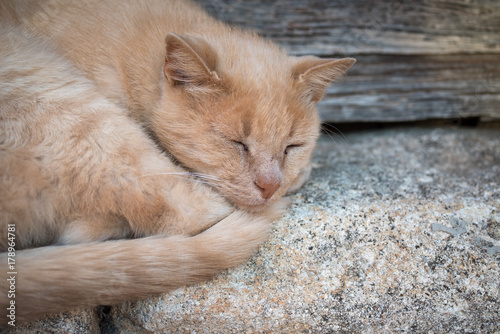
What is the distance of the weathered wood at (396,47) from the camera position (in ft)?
9.90

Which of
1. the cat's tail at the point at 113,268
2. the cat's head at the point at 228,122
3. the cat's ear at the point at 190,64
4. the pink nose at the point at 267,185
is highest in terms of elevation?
the cat's ear at the point at 190,64

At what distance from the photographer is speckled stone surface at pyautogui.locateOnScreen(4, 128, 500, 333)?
1771 mm

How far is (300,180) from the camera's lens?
2404 mm

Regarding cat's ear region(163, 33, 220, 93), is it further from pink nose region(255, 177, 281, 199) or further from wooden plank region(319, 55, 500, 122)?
wooden plank region(319, 55, 500, 122)

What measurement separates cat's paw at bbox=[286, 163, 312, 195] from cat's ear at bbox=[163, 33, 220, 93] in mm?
730

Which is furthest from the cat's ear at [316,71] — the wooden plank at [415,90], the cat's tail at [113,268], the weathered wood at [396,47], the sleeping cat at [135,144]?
the wooden plank at [415,90]

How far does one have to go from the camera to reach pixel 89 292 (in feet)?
5.29

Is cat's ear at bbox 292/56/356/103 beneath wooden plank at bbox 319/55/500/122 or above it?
above

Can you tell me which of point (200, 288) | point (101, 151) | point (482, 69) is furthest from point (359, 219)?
point (482, 69)

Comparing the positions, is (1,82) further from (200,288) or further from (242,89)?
(200,288)

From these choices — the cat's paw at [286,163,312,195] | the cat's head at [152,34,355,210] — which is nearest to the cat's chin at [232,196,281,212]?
the cat's head at [152,34,355,210]

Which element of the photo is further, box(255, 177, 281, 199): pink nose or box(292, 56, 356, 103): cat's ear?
box(292, 56, 356, 103): cat's ear

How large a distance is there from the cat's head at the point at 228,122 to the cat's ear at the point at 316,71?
0.9 inches

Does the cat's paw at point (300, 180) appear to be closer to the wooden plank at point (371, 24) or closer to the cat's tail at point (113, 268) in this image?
the cat's tail at point (113, 268)
